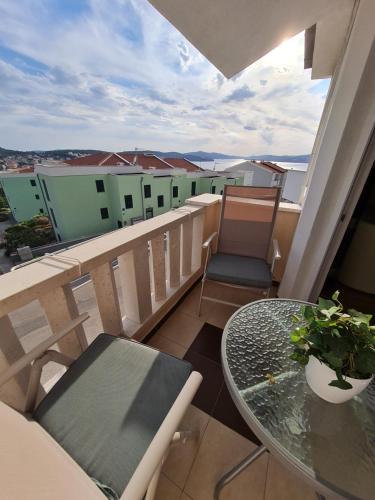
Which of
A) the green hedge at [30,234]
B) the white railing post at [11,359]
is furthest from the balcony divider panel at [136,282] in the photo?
the green hedge at [30,234]

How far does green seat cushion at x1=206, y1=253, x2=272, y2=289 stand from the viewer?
1.65m

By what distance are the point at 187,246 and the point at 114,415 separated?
1.50m

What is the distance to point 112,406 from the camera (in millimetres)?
775

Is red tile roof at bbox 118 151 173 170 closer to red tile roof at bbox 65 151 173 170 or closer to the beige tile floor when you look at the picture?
red tile roof at bbox 65 151 173 170

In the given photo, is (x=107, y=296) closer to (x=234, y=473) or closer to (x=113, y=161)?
(x=234, y=473)

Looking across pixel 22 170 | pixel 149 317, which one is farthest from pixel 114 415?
pixel 22 170

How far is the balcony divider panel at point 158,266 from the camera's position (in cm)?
152

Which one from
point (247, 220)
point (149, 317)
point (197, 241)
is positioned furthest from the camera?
point (197, 241)

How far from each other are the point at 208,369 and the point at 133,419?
857 mm

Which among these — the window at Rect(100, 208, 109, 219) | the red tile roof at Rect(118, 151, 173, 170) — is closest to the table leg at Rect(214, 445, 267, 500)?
the window at Rect(100, 208, 109, 219)

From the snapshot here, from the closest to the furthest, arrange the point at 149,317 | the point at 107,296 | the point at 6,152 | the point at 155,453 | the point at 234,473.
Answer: the point at 155,453
the point at 234,473
the point at 107,296
the point at 149,317
the point at 6,152

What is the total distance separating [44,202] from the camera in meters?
14.1

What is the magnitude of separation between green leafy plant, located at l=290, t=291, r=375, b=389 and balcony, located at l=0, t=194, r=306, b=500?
84 centimetres

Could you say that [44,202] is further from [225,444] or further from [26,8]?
[225,444]
